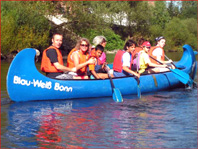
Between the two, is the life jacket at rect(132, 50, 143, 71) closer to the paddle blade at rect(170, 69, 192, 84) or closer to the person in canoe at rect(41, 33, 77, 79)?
the paddle blade at rect(170, 69, 192, 84)

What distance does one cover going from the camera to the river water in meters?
4.86

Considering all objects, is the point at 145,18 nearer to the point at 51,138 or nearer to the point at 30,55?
the point at 30,55

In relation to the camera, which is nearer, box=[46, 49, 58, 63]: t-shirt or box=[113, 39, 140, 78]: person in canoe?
box=[46, 49, 58, 63]: t-shirt

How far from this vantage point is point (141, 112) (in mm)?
6629

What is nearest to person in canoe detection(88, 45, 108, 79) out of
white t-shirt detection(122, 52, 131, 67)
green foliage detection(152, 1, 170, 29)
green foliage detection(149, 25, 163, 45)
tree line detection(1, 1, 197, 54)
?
white t-shirt detection(122, 52, 131, 67)

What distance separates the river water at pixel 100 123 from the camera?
4859 mm

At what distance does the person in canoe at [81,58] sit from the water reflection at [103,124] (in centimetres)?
55

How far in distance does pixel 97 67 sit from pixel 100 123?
8.45 ft

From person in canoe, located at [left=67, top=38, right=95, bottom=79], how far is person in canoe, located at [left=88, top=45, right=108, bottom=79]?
13 centimetres

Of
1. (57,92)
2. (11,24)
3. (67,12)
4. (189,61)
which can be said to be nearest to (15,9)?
(11,24)

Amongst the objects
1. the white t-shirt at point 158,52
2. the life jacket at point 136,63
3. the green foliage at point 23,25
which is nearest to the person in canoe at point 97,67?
the life jacket at point 136,63

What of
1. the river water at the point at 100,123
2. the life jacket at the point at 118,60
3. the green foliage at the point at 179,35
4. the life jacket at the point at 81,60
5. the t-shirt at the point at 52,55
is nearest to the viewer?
the river water at the point at 100,123

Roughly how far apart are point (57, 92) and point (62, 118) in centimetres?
141

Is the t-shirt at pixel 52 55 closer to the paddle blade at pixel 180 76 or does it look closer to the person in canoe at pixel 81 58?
the person in canoe at pixel 81 58
